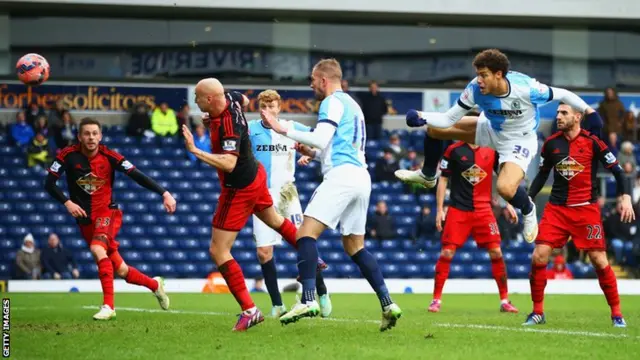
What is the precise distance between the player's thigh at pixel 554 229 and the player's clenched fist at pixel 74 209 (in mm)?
5110

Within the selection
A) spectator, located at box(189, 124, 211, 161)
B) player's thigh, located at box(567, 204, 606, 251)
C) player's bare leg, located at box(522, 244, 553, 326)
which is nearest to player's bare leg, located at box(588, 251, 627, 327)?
player's thigh, located at box(567, 204, 606, 251)

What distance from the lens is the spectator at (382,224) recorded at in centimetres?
2620

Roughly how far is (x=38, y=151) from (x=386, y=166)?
8708 millimetres

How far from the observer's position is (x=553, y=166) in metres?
12.5

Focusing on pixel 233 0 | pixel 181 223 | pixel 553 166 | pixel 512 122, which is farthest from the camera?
pixel 233 0

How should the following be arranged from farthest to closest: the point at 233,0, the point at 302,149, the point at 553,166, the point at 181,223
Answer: the point at 233,0, the point at 181,223, the point at 553,166, the point at 302,149

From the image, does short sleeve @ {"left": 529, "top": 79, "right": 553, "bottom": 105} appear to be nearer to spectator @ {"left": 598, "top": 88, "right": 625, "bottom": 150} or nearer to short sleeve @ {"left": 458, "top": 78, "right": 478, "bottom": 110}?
short sleeve @ {"left": 458, "top": 78, "right": 478, "bottom": 110}

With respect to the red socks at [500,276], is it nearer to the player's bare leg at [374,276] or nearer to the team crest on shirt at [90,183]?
the player's bare leg at [374,276]

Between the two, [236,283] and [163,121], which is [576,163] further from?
[163,121]

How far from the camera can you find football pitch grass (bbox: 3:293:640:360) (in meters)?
8.50

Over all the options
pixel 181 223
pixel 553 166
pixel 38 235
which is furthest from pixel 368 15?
pixel 553 166

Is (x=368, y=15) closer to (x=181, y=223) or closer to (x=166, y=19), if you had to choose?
(x=166, y=19)

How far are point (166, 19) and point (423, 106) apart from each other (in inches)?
302

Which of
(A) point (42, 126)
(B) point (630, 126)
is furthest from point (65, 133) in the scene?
(B) point (630, 126)
